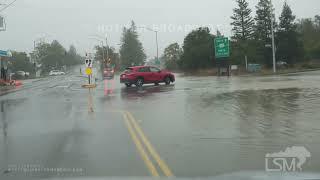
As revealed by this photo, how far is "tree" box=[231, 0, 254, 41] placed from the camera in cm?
7872

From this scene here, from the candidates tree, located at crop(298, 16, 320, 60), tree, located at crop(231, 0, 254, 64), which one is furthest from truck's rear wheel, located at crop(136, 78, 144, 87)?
tree, located at crop(298, 16, 320, 60)

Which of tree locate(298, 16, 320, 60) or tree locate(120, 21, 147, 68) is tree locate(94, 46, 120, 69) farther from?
tree locate(298, 16, 320, 60)

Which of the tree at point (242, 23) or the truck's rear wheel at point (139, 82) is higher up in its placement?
the tree at point (242, 23)

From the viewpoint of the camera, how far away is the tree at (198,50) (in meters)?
71.1

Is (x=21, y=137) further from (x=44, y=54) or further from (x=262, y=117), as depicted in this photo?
(x=44, y=54)

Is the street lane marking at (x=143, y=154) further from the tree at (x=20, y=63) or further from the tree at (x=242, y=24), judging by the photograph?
the tree at (x=20, y=63)

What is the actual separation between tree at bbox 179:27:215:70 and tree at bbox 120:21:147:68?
50.9 m

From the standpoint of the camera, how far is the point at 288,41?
79500mm

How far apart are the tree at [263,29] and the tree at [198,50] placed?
9086mm

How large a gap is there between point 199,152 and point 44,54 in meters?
143

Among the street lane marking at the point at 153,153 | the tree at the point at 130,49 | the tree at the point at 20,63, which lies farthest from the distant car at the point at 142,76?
the tree at the point at 20,63

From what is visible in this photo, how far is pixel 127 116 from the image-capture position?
14.5m

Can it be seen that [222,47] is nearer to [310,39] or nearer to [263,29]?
[263,29]

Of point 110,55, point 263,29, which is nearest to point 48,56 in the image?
point 110,55
